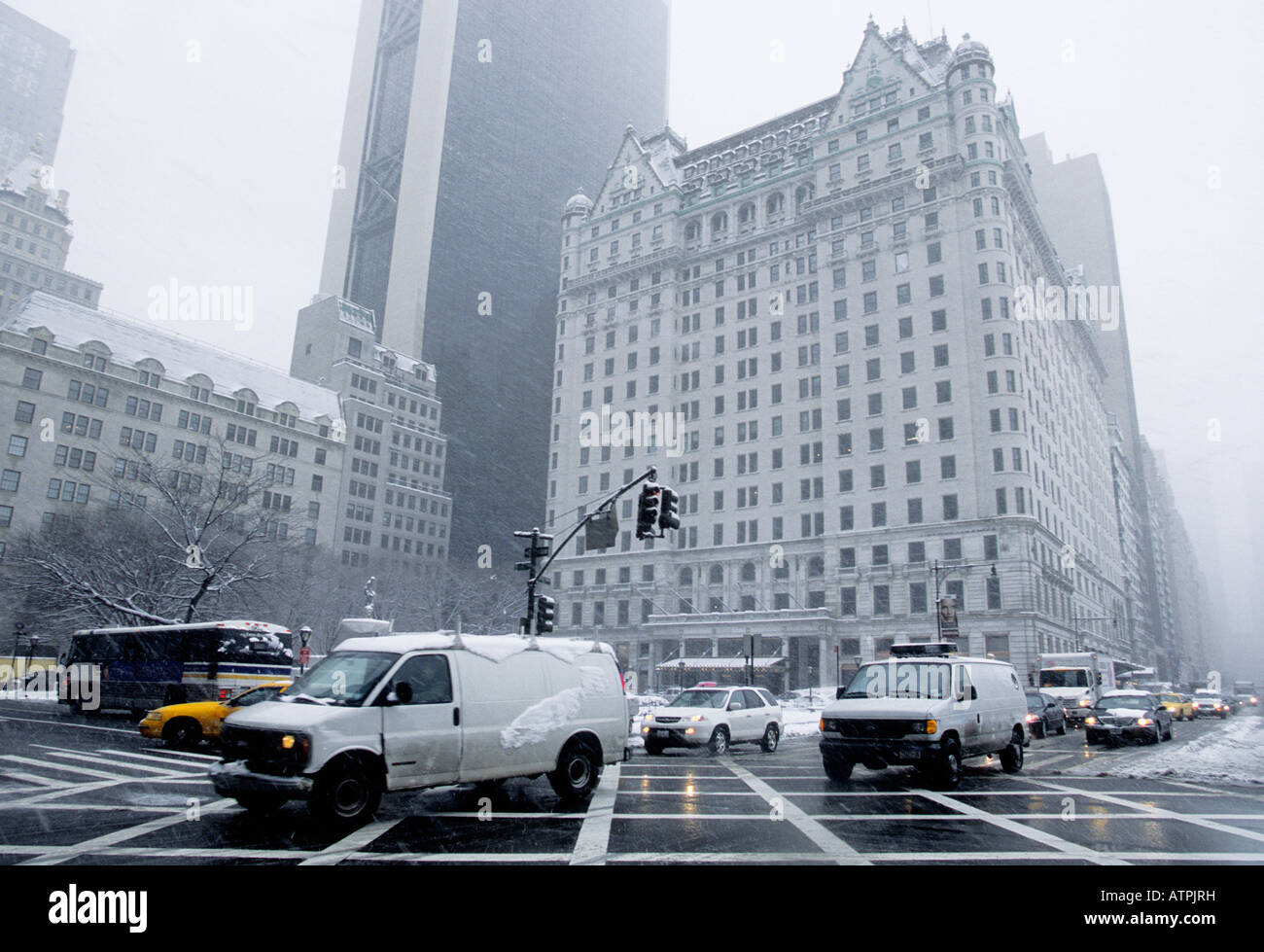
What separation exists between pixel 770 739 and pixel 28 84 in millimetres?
221135

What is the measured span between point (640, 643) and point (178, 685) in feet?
168

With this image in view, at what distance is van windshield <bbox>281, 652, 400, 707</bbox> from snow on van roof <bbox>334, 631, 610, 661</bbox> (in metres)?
0.13

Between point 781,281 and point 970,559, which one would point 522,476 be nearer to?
point 781,281

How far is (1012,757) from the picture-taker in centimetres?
1543

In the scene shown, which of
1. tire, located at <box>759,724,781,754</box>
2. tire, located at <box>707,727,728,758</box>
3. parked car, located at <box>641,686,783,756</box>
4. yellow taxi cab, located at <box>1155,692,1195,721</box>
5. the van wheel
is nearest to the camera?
the van wheel

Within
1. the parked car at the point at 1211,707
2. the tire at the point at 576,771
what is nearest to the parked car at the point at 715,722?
the tire at the point at 576,771

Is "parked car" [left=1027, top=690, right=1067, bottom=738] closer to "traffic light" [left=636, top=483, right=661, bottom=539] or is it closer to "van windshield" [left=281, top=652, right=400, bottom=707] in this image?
"traffic light" [left=636, top=483, right=661, bottom=539]

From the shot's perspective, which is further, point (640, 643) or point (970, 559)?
point (640, 643)

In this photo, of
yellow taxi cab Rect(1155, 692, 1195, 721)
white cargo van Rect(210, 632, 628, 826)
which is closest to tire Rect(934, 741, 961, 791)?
white cargo van Rect(210, 632, 628, 826)

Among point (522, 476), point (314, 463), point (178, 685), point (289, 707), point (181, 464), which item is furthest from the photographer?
point (522, 476)

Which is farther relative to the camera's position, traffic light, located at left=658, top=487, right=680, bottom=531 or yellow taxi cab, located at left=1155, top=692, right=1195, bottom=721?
yellow taxi cab, located at left=1155, top=692, right=1195, bottom=721

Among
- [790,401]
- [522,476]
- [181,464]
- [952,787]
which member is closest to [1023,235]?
[790,401]

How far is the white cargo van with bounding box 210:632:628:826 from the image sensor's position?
876 cm
